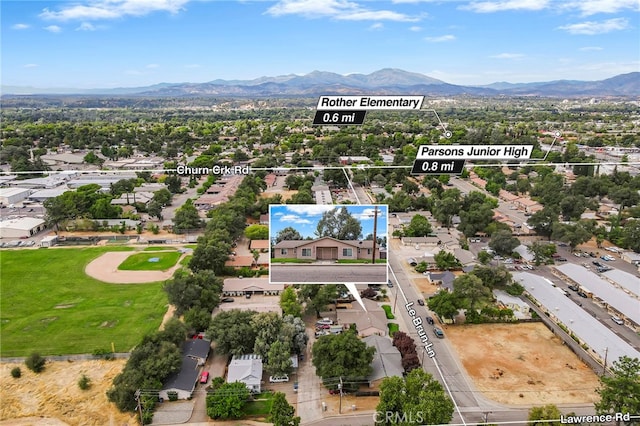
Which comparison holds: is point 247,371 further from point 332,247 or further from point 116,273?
point 116,273

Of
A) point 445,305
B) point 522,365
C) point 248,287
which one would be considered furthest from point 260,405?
point 522,365

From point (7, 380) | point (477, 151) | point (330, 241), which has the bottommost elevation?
point (7, 380)

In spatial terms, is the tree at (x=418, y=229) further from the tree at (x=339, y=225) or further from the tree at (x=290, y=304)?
the tree at (x=339, y=225)

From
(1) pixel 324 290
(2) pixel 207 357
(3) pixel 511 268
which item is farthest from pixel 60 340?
(3) pixel 511 268

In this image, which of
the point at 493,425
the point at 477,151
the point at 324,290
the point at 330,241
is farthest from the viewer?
the point at 324,290

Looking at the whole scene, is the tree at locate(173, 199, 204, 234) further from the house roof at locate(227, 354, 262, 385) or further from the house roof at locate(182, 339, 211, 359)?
the house roof at locate(227, 354, 262, 385)

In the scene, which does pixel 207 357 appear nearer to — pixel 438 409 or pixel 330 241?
pixel 438 409

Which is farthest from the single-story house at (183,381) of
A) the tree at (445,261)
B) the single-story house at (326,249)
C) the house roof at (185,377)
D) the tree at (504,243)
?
the tree at (504,243)
